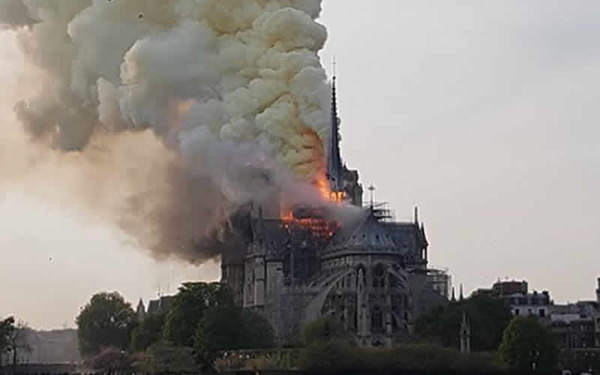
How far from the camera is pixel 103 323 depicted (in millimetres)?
146125

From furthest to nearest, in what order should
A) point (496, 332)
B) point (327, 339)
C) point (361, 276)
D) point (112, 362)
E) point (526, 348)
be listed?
point (112, 362), point (361, 276), point (496, 332), point (327, 339), point (526, 348)

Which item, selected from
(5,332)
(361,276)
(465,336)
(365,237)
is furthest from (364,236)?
(5,332)

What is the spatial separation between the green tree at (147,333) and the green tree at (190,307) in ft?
32.4

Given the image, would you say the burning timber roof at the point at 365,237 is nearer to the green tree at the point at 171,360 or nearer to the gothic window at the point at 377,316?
the gothic window at the point at 377,316

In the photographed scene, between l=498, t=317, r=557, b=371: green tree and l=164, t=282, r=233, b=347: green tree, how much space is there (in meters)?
26.7

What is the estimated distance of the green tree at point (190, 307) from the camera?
107812mm

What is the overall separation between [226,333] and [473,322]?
67.0ft

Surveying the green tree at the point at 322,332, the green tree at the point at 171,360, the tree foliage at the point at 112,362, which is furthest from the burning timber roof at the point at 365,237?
the tree foliage at the point at 112,362

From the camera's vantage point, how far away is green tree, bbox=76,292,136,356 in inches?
5689

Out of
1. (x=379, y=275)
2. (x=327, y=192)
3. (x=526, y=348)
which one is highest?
(x=327, y=192)

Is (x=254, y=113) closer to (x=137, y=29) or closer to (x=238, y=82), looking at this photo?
(x=238, y=82)

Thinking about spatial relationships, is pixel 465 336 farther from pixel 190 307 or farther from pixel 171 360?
pixel 190 307

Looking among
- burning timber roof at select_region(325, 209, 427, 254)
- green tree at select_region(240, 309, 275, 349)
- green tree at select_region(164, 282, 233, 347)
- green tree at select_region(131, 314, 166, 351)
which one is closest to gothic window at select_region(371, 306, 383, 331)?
burning timber roof at select_region(325, 209, 427, 254)

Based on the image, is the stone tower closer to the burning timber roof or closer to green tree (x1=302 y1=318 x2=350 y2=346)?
green tree (x1=302 y1=318 x2=350 y2=346)
